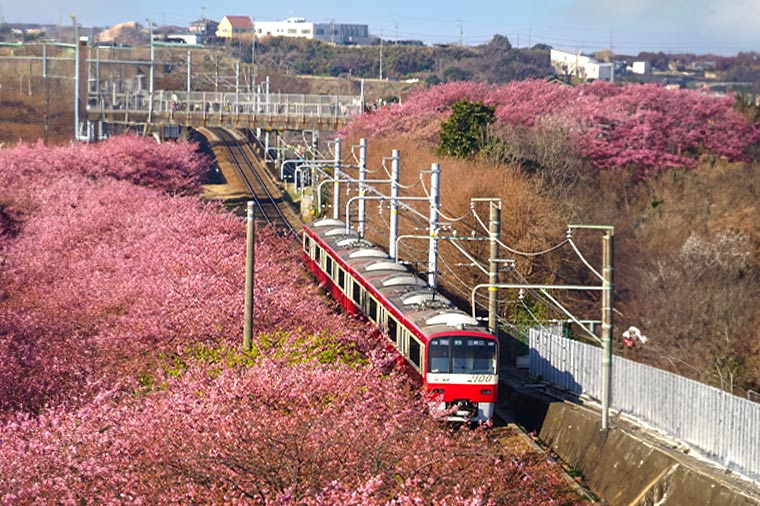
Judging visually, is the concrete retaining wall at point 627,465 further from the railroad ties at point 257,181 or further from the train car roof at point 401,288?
the railroad ties at point 257,181

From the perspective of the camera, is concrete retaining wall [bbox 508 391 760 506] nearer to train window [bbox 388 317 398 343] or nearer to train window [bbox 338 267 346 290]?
train window [bbox 388 317 398 343]

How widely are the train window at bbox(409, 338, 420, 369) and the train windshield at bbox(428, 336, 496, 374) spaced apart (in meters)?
0.60

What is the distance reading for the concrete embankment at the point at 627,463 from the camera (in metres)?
14.5

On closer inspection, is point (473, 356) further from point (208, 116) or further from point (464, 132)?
point (208, 116)

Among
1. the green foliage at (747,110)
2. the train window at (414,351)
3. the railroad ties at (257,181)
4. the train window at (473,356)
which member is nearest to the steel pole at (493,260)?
the train window at (473,356)

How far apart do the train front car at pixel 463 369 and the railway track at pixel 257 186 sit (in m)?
18.4

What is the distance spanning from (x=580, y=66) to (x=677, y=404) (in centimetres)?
12237

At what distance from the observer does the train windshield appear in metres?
18.6

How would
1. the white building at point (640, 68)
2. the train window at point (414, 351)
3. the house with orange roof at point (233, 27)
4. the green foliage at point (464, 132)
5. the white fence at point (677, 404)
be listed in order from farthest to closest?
1. the house with orange roof at point (233, 27)
2. the white building at point (640, 68)
3. the green foliage at point (464, 132)
4. the train window at point (414, 351)
5. the white fence at point (677, 404)

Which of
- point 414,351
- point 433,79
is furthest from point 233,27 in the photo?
point 414,351

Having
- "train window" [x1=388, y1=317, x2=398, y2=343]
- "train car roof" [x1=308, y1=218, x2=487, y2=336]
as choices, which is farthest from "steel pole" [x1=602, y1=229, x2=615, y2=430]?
"train window" [x1=388, y1=317, x2=398, y2=343]

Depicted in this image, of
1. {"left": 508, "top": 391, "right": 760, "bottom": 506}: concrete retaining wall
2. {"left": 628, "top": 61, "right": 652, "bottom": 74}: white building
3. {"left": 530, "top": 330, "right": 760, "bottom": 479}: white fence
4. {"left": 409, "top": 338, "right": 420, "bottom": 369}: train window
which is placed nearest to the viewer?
{"left": 508, "top": 391, "right": 760, "bottom": 506}: concrete retaining wall

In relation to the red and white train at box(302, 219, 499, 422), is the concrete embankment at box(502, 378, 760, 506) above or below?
below

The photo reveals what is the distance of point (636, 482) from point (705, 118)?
45.7 metres
